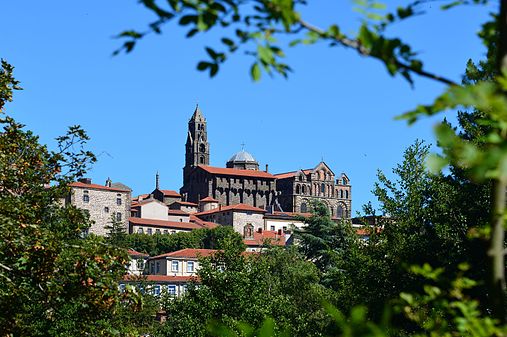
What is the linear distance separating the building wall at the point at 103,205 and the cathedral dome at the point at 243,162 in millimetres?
44941

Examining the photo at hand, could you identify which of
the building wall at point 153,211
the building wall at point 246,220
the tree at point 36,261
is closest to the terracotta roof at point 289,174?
the building wall at point 246,220

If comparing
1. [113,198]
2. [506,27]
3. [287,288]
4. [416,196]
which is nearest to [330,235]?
[287,288]

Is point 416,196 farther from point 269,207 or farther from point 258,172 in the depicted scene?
point 258,172

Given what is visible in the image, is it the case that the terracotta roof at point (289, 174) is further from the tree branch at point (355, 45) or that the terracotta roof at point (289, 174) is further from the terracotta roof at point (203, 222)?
the tree branch at point (355, 45)

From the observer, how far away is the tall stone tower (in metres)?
182

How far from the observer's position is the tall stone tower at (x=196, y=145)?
7165 inches

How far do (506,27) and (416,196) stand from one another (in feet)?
91.0

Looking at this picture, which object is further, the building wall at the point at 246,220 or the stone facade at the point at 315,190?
the stone facade at the point at 315,190

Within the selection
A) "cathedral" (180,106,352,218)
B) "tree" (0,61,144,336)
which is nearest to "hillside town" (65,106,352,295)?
"cathedral" (180,106,352,218)

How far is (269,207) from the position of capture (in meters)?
156

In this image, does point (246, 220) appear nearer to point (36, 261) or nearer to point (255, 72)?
point (36, 261)

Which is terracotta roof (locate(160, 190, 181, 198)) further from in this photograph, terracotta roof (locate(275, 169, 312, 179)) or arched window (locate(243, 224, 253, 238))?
arched window (locate(243, 224, 253, 238))

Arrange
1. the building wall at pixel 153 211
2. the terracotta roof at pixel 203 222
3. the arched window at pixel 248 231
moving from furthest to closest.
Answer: the arched window at pixel 248 231 → the building wall at pixel 153 211 → the terracotta roof at pixel 203 222

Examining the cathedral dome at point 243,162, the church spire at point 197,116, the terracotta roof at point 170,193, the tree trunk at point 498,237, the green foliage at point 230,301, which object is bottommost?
the green foliage at point 230,301
